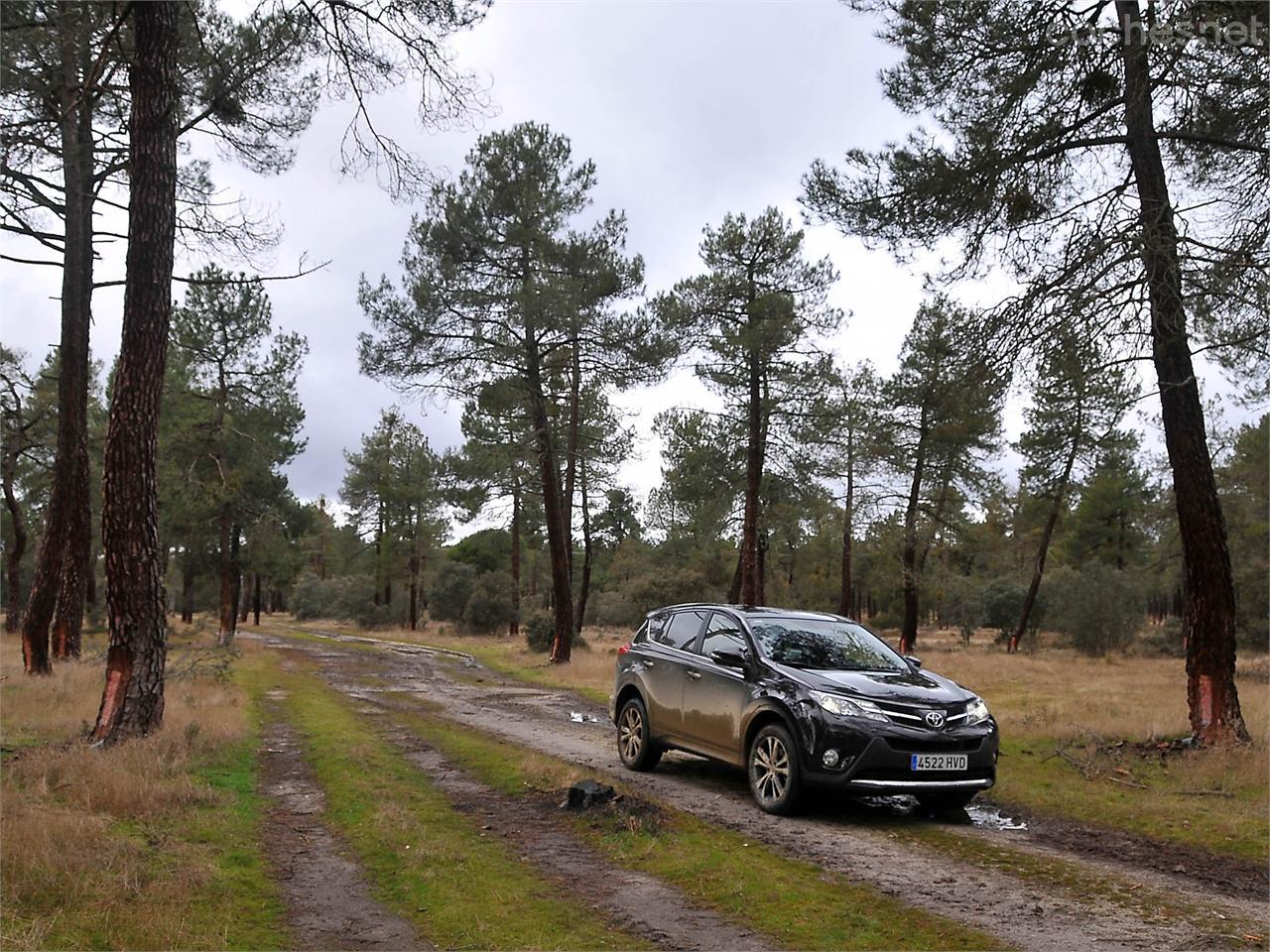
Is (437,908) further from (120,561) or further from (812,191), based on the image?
(812,191)

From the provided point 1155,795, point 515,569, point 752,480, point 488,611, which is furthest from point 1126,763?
point 488,611

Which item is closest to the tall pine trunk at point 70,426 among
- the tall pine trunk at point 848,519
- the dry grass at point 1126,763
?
the dry grass at point 1126,763

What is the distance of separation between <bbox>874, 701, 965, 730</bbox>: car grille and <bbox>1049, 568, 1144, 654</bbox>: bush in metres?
30.5

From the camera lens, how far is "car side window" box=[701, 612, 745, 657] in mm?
8895

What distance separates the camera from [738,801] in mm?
8281

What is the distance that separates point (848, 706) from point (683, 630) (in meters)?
2.78

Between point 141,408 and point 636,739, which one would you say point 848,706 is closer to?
point 636,739

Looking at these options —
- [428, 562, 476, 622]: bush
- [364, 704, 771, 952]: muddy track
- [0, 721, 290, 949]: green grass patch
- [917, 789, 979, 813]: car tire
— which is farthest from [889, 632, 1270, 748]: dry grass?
[428, 562, 476, 622]: bush

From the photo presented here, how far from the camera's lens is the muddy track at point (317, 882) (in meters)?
4.72

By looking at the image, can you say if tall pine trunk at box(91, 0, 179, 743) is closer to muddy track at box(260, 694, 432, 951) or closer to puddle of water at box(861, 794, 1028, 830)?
muddy track at box(260, 694, 432, 951)

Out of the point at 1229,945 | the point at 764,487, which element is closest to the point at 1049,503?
the point at 764,487

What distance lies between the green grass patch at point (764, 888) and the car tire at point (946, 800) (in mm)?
1797

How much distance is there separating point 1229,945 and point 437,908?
4168mm

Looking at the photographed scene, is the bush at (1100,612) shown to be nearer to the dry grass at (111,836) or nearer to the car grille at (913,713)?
the car grille at (913,713)
